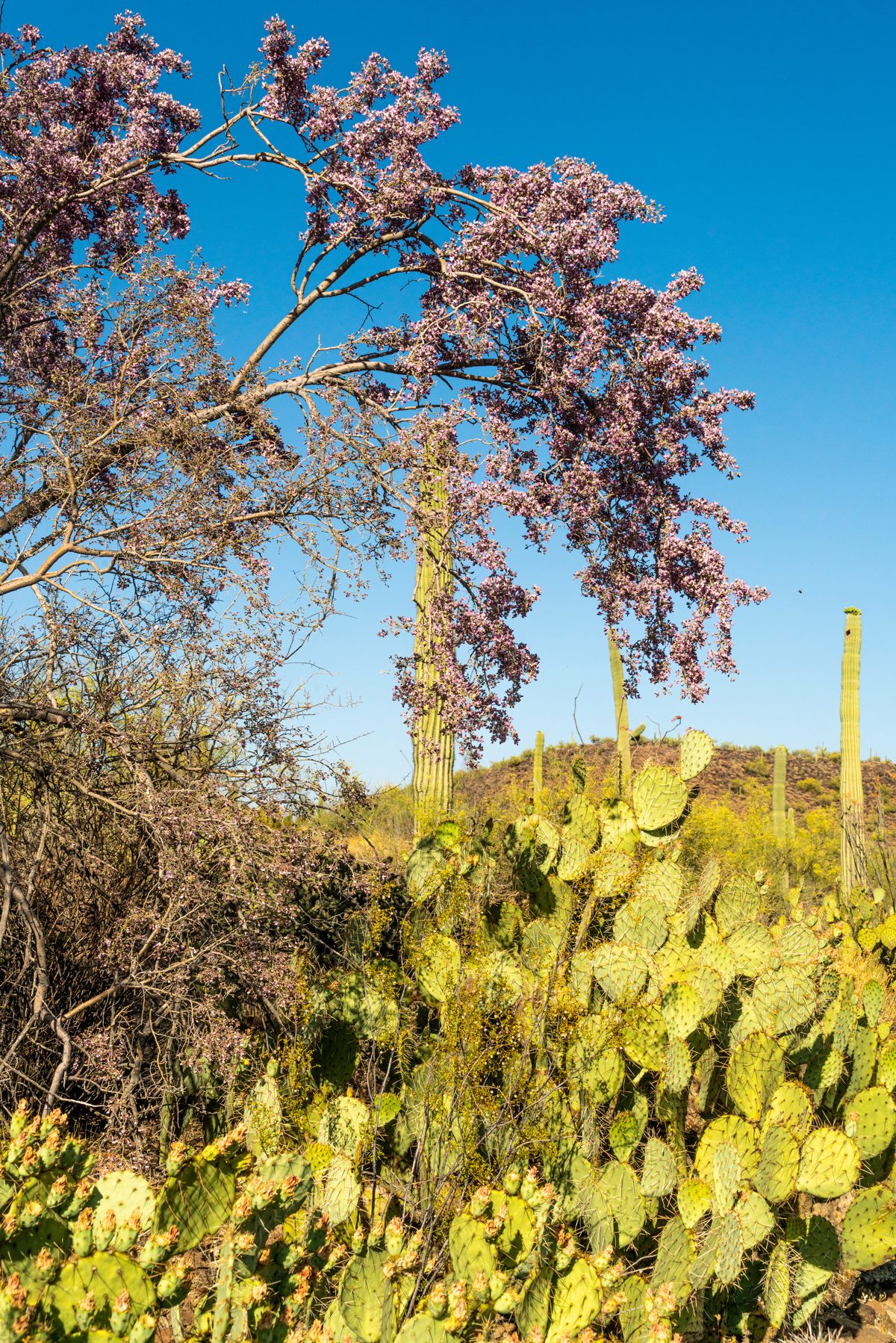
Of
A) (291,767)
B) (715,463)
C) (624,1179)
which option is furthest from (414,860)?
(715,463)

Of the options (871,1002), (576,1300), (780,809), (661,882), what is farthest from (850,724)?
(576,1300)

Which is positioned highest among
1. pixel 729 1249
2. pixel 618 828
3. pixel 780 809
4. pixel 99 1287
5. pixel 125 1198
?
pixel 780 809

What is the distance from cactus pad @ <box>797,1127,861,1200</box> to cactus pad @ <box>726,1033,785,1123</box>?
0.25 meters

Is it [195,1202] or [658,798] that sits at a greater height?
[658,798]

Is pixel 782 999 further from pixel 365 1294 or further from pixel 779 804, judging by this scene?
pixel 779 804

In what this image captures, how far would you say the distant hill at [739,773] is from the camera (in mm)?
26594

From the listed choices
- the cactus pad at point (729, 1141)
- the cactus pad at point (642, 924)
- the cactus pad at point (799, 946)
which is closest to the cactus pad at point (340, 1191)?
the cactus pad at point (729, 1141)

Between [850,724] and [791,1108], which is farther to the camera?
[850,724]

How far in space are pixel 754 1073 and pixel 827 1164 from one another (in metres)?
0.41

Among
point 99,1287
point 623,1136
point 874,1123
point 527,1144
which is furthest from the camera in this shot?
point 874,1123

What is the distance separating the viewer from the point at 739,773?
30156 millimetres

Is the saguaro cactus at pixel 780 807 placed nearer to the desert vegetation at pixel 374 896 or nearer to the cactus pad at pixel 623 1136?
the desert vegetation at pixel 374 896

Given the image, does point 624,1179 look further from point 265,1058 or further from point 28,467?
point 28,467

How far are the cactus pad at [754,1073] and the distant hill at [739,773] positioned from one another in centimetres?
1913
